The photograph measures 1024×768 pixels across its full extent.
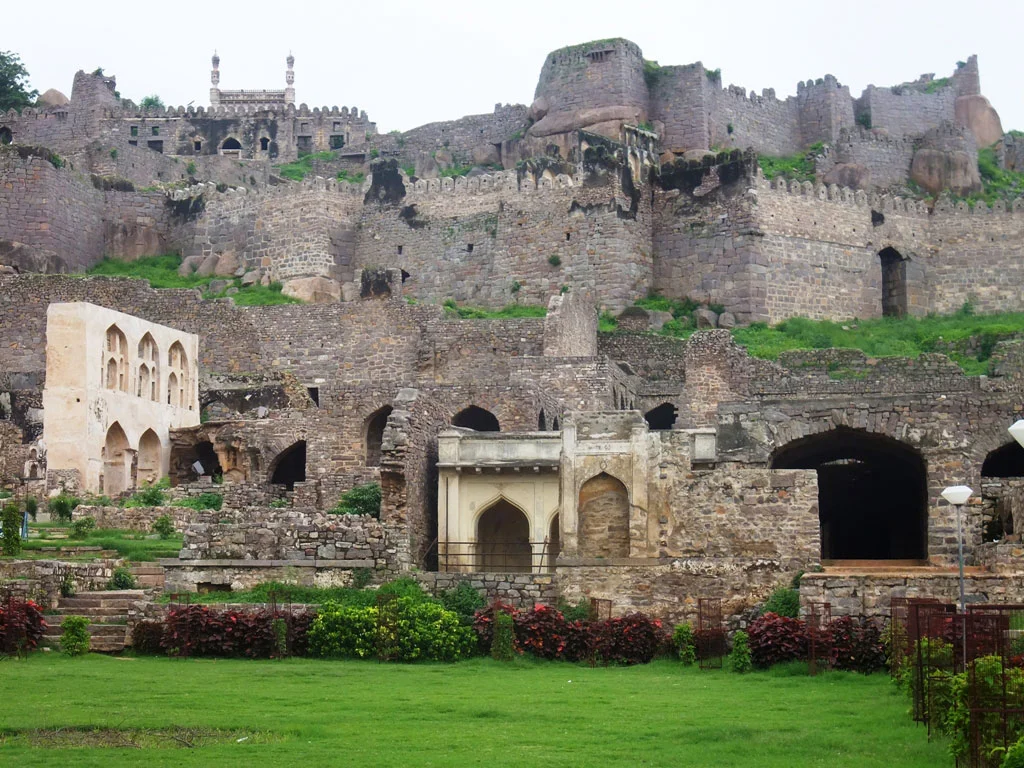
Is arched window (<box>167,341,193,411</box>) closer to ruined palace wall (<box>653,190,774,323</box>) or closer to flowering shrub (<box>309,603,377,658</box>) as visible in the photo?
ruined palace wall (<box>653,190,774,323</box>)

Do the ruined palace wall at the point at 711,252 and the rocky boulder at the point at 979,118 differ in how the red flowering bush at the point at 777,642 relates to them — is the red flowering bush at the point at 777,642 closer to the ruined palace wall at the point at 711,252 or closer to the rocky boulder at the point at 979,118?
the ruined palace wall at the point at 711,252

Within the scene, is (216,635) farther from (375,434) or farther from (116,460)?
(116,460)

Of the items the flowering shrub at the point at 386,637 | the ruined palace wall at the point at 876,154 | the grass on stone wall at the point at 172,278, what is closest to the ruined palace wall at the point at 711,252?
the grass on stone wall at the point at 172,278

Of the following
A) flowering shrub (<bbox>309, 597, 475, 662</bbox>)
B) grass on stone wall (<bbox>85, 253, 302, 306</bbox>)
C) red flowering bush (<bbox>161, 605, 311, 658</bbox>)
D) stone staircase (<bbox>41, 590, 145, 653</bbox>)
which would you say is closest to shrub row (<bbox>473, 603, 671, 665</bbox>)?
flowering shrub (<bbox>309, 597, 475, 662</bbox>)

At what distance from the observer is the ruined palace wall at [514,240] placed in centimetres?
5212

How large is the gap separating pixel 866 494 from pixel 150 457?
17.6 metres

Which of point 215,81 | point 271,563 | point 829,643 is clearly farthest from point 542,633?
point 215,81

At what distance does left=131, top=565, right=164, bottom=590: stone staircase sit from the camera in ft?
98.7

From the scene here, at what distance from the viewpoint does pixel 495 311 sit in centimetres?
5172

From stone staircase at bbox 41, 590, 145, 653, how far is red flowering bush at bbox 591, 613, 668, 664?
6954 mm

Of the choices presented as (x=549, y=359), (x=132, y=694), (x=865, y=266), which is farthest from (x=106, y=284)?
(x=132, y=694)

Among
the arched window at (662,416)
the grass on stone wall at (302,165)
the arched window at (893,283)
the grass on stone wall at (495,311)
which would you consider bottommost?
the arched window at (662,416)

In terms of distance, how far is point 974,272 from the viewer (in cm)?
5503

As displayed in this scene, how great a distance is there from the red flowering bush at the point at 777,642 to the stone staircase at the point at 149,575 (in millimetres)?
10633
